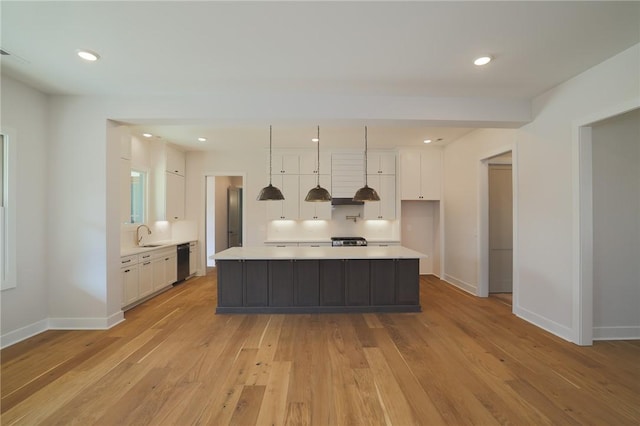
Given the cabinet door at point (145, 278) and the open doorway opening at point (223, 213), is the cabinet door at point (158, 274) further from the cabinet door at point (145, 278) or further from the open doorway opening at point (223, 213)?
the open doorway opening at point (223, 213)

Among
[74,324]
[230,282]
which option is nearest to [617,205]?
[230,282]

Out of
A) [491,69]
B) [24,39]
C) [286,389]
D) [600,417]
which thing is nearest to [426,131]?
[491,69]

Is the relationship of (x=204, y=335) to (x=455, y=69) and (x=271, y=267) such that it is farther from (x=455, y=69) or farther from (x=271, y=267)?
(x=455, y=69)

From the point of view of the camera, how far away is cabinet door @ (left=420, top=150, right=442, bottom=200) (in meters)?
6.05

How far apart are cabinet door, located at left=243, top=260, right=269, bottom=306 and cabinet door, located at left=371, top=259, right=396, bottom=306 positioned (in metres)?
1.57

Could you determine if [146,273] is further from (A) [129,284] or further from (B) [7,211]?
(B) [7,211]

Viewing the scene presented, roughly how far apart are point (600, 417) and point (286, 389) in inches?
87.9

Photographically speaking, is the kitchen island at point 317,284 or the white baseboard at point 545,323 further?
the kitchen island at point 317,284

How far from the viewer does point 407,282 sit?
4.06 meters

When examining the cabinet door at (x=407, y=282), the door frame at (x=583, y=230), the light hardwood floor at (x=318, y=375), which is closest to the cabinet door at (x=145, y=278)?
the light hardwood floor at (x=318, y=375)

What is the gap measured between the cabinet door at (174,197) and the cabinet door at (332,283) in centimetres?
359

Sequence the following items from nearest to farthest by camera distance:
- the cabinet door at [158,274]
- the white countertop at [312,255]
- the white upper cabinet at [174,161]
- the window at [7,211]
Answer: the window at [7,211] < the white countertop at [312,255] < the cabinet door at [158,274] < the white upper cabinet at [174,161]

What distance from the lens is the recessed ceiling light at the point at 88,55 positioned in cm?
245

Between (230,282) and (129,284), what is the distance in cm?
151
